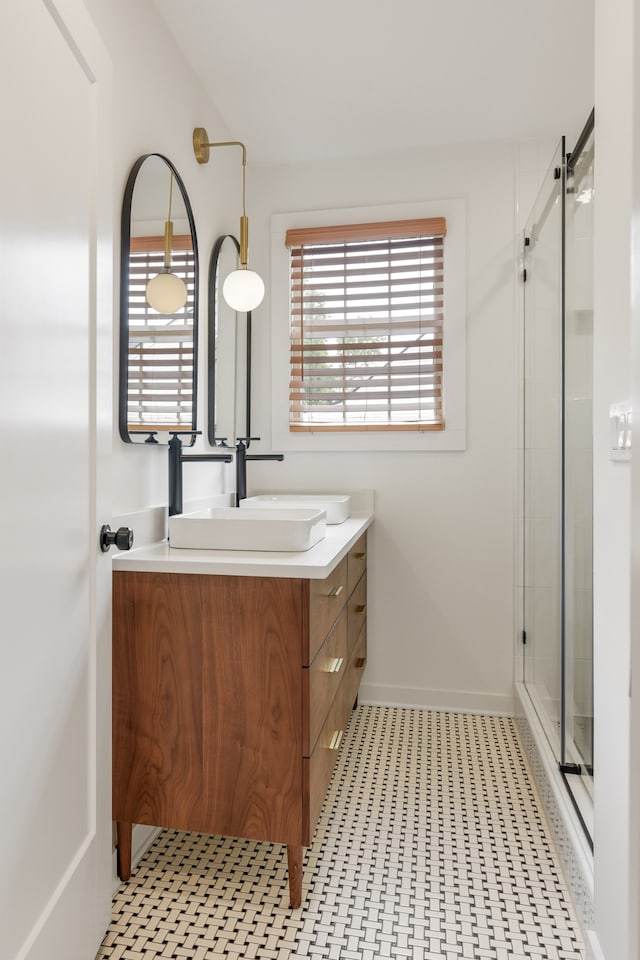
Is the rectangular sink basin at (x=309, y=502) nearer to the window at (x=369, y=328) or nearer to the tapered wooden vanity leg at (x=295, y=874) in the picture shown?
the window at (x=369, y=328)

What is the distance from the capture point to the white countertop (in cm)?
147

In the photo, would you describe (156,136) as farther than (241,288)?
No

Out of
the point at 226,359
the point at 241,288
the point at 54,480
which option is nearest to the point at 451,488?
the point at 226,359

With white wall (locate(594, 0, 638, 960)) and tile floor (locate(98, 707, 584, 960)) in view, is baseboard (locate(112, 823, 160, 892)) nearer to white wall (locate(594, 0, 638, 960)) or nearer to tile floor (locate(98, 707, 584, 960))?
tile floor (locate(98, 707, 584, 960))

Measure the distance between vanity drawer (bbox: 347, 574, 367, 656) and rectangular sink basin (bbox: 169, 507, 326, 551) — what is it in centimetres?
56

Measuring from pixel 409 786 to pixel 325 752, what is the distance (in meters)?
0.58

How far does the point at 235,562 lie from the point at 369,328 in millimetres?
1626

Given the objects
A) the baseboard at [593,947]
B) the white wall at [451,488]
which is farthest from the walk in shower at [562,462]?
the baseboard at [593,947]

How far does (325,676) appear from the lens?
171 cm

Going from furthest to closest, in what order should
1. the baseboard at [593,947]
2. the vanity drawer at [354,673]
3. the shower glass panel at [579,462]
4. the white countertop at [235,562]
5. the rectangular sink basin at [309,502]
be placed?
the rectangular sink basin at [309,502], the vanity drawer at [354,673], the shower glass panel at [579,462], the white countertop at [235,562], the baseboard at [593,947]

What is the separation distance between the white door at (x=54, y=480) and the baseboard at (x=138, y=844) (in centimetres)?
20

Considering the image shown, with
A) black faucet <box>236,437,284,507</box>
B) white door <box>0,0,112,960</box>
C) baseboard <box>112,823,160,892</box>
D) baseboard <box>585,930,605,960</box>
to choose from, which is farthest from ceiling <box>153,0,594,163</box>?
baseboard <box>112,823,160,892</box>

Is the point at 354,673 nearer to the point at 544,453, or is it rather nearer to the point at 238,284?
the point at 544,453

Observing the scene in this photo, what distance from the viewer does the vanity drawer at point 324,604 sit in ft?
4.97
